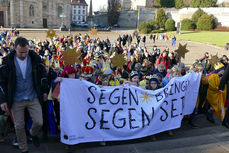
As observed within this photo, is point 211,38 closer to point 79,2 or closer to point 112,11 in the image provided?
point 112,11

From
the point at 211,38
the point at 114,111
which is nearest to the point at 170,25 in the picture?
the point at 211,38

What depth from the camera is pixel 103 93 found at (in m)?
4.57

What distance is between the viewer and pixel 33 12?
5534 cm

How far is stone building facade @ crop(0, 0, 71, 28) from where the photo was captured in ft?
171

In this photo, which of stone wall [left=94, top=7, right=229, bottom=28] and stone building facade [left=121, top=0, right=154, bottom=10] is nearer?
stone wall [left=94, top=7, right=229, bottom=28]

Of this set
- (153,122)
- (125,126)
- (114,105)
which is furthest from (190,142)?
(114,105)

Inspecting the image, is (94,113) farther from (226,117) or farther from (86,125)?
(226,117)

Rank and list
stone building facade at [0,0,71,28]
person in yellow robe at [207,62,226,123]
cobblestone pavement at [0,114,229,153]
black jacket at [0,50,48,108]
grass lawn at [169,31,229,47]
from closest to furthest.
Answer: black jacket at [0,50,48,108] → cobblestone pavement at [0,114,229,153] → person in yellow robe at [207,62,226,123] → grass lawn at [169,31,229,47] → stone building facade at [0,0,71,28]

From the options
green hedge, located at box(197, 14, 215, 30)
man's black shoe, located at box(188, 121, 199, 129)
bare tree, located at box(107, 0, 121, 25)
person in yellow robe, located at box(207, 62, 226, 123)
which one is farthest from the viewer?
bare tree, located at box(107, 0, 121, 25)

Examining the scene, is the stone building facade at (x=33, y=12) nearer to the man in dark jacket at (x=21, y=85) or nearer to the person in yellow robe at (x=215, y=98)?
the person in yellow robe at (x=215, y=98)

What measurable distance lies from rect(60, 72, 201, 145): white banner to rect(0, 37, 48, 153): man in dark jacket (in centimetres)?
51

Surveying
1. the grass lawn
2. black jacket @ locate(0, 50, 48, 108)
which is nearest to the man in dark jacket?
black jacket @ locate(0, 50, 48, 108)

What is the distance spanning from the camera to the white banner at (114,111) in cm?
430

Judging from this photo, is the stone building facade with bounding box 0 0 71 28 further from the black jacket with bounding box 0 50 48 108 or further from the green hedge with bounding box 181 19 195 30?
the black jacket with bounding box 0 50 48 108
